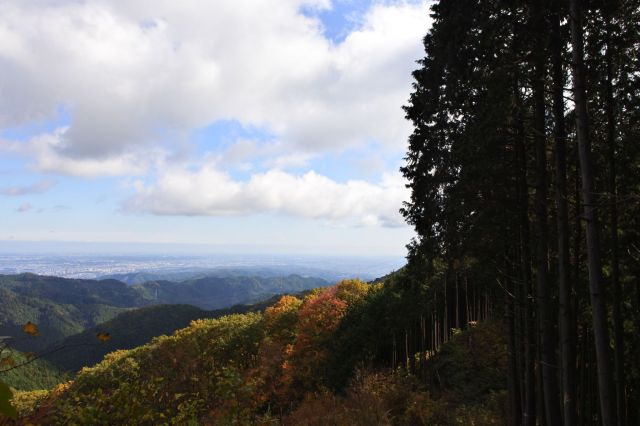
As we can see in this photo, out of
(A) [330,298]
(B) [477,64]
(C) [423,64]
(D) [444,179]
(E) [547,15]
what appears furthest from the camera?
(A) [330,298]

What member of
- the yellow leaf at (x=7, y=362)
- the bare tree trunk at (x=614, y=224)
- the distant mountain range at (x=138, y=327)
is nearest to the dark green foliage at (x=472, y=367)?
the bare tree trunk at (x=614, y=224)

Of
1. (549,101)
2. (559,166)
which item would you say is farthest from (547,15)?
(559,166)

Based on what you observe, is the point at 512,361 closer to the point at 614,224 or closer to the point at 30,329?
the point at 614,224

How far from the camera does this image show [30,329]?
317 centimetres

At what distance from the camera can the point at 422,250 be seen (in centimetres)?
1410

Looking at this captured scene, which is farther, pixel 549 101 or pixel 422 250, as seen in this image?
pixel 422 250

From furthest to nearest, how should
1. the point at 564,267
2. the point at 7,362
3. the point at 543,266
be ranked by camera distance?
the point at 543,266 → the point at 564,267 → the point at 7,362

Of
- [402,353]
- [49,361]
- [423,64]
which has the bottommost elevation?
[49,361]

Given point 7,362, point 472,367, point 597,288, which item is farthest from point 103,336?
point 472,367

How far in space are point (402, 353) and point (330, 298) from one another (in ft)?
24.2

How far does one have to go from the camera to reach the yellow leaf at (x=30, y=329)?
2960mm

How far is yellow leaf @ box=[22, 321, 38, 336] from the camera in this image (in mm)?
2960

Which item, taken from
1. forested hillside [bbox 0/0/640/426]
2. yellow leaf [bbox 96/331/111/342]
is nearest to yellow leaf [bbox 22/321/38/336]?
yellow leaf [bbox 96/331/111/342]

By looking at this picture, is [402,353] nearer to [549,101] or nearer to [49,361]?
[549,101]
